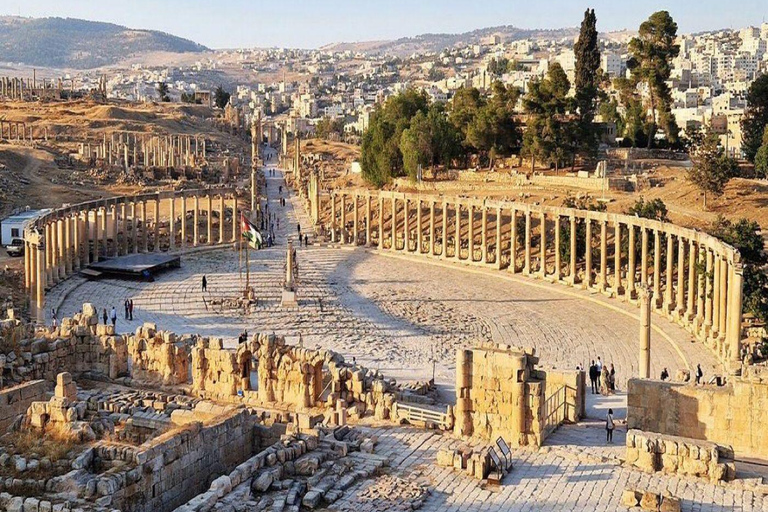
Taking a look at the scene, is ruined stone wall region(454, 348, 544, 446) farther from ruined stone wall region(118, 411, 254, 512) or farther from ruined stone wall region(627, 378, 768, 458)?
ruined stone wall region(118, 411, 254, 512)

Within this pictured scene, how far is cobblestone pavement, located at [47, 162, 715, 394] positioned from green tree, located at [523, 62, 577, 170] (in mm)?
13646

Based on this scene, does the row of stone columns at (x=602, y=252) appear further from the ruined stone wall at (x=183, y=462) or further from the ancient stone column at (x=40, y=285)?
the ancient stone column at (x=40, y=285)

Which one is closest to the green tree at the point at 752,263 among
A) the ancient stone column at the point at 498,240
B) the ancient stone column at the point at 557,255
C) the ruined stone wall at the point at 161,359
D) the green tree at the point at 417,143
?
the ancient stone column at the point at 557,255

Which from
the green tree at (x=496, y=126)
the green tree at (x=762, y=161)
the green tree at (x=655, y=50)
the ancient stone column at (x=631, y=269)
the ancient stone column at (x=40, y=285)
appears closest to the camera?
the ancient stone column at (x=40, y=285)

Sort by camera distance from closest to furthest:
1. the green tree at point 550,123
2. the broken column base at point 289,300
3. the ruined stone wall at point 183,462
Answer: the ruined stone wall at point 183,462 < the broken column base at point 289,300 < the green tree at point 550,123

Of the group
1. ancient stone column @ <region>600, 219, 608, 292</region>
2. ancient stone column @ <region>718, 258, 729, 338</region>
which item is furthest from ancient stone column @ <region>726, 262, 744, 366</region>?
ancient stone column @ <region>600, 219, 608, 292</region>

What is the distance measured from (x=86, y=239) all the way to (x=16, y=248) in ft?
10.7

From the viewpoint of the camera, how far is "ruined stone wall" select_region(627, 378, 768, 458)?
1970 cm

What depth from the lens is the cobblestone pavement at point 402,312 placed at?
33.7 metres

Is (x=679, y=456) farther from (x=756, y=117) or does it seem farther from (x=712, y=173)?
(x=756, y=117)

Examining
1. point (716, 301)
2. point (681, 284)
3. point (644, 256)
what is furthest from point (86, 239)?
point (716, 301)

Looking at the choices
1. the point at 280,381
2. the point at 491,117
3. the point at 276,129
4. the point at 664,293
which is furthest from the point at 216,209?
the point at 276,129

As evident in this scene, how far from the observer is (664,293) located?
134 feet

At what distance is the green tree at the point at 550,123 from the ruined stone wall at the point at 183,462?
45.0 metres
